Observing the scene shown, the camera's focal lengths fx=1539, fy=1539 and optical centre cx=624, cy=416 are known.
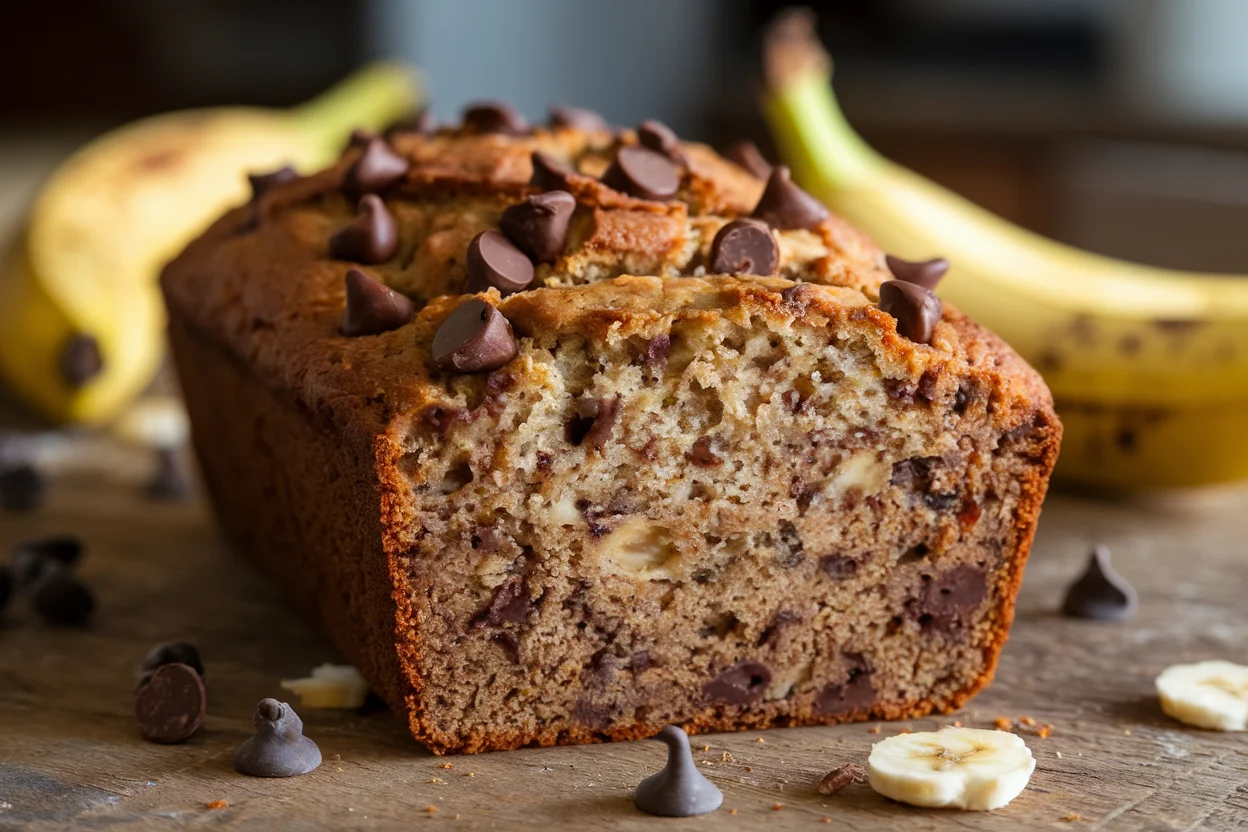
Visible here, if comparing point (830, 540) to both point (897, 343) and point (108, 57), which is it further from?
point (108, 57)

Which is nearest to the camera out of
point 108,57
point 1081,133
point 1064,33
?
point 1081,133

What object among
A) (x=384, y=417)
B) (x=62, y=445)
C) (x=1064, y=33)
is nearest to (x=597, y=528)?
(x=384, y=417)

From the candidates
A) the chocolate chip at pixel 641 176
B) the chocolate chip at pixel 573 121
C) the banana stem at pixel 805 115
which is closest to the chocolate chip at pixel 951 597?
the chocolate chip at pixel 641 176

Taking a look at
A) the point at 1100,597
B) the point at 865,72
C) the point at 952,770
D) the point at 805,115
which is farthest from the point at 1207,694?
the point at 865,72

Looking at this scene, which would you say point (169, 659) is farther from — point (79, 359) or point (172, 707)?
point (79, 359)

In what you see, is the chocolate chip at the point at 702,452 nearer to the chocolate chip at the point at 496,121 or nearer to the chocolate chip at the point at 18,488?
the chocolate chip at the point at 496,121
